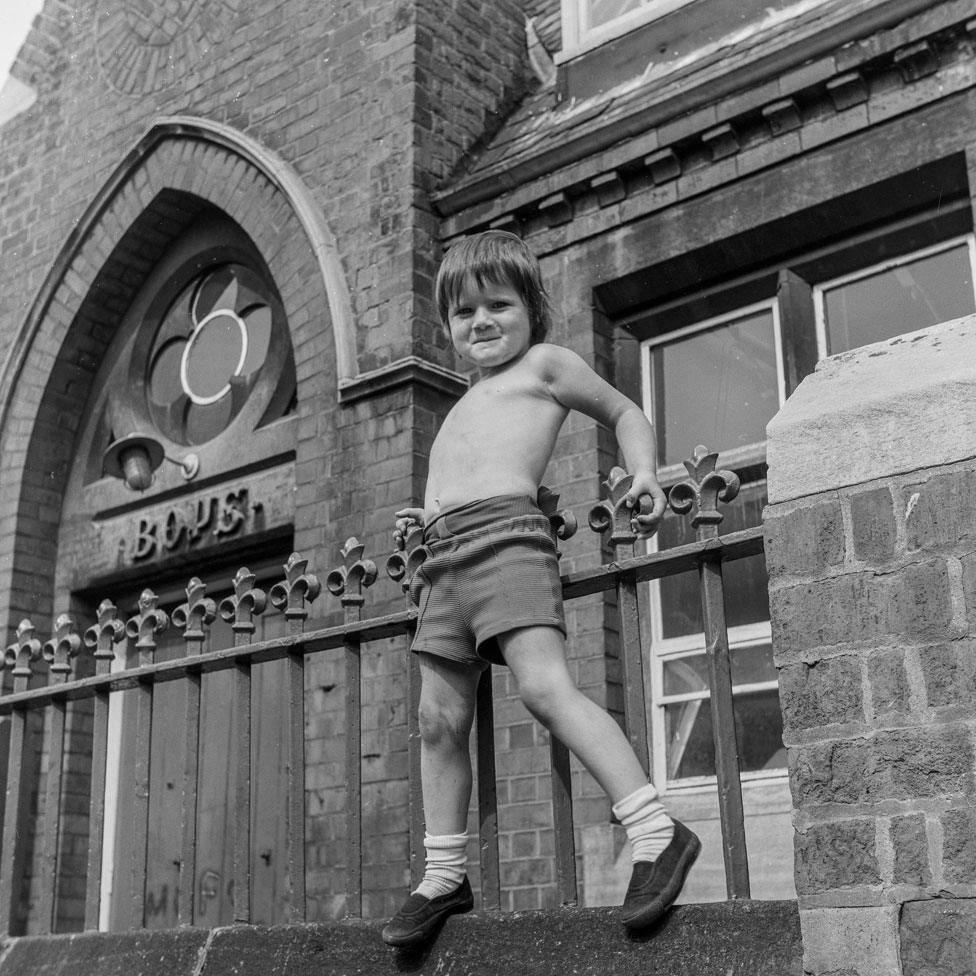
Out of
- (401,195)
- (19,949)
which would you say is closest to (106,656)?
(19,949)

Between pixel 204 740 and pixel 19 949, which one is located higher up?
pixel 204 740

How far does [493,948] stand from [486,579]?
90 centimetres

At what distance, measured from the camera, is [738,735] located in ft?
20.2

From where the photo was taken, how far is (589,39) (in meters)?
7.93

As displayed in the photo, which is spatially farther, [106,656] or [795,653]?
[106,656]

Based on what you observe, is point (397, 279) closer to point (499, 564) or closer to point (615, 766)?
point (499, 564)

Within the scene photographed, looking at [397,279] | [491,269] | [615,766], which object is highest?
[397,279]

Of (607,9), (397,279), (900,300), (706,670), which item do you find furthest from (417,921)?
(607,9)

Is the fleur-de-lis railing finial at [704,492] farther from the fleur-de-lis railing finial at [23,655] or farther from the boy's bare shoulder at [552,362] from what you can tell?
the fleur-de-lis railing finial at [23,655]

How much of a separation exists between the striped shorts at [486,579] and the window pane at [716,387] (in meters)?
3.15

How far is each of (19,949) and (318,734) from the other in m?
2.17

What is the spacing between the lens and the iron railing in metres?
A: 3.47

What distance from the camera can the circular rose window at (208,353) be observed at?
28.0 feet

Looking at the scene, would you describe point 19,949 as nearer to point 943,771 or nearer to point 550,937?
point 550,937
